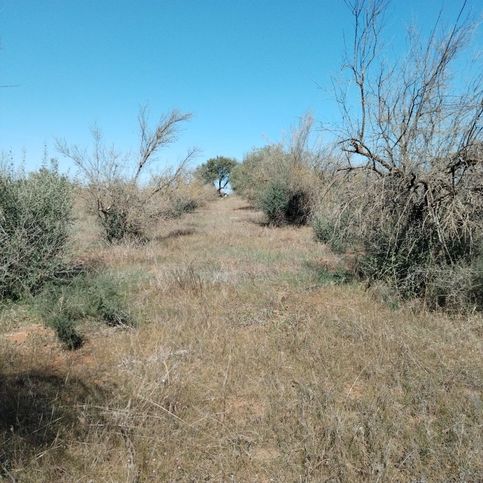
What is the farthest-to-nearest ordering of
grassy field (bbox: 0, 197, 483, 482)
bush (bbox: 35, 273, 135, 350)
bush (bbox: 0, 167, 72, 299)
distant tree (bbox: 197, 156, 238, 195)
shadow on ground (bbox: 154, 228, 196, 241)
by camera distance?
distant tree (bbox: 197, 156, 238, 195), shadow on ground (bbox: 154, 228, 196, 241), bush (bbox: 0, 167, 72, 299), bush (bbox: 35, 273, 135, 350), grassy field (bbox: 0, 197, 483, 482)

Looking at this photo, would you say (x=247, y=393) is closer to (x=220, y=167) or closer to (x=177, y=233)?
(x=177, y=233)

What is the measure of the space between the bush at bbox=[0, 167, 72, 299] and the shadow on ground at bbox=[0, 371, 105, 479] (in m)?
2.81

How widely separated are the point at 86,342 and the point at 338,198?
4436 millimetres

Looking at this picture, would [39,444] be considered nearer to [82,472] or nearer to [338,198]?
[82,472]

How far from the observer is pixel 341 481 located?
2.29 meters

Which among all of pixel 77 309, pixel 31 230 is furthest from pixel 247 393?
pixel 31 230

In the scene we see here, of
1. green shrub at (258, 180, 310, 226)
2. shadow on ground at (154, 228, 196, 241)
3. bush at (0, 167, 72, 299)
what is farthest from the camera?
green shrub at (258, 180, 310, 226)

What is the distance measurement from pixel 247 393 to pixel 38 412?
5.65 feet

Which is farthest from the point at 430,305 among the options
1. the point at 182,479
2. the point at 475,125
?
the point at 182,479

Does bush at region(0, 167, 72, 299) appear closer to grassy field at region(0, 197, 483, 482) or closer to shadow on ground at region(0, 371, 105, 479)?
grassy field at region(0, 197, 483, 482)

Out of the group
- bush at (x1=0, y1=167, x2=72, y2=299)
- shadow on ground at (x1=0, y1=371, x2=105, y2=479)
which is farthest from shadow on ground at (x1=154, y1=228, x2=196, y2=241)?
shadow on ground at (x1=0, y1=371, x2=105, y2=479)

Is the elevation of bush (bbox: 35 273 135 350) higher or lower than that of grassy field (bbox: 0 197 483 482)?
higher

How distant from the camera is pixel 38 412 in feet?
9.71

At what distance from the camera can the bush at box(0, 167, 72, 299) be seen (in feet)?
19.8
